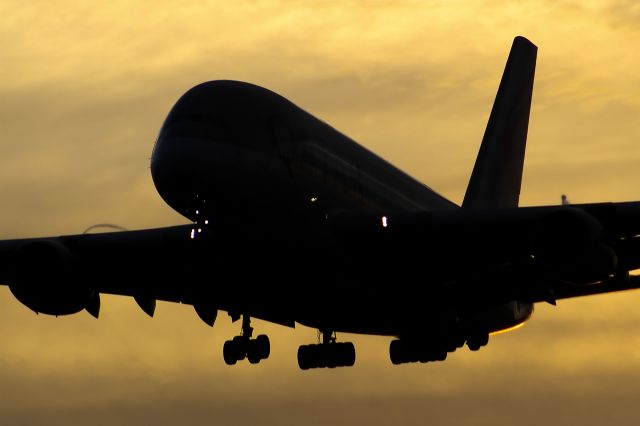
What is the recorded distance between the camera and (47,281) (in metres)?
50.9

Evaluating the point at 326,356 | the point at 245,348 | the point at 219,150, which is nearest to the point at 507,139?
the point at 326,356

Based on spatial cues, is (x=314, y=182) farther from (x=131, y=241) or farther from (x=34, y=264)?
(x=34, y=264)

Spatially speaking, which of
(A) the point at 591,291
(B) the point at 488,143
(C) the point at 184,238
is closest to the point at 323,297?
(C) the point at 184,238

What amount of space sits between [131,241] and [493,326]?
54.2 feet

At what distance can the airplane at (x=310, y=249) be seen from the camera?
43688 millimetres

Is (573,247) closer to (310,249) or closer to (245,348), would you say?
(310,249)

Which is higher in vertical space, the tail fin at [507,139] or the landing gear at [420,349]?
the tail fin at [507,139]

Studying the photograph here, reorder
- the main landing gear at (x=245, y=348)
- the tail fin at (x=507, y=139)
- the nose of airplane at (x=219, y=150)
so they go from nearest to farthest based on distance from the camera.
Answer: the nose of airplane at (x=219, y=150) < the main landing gear at (x=245, y=348) < the tail fin at (x=507, y=139)

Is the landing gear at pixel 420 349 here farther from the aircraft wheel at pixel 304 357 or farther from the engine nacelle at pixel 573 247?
the engine nacelle at pixel 573 247

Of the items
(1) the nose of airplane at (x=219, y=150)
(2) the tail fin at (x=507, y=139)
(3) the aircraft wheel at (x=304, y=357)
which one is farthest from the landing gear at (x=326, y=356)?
(2) the tail fin at (x=507, y=139)

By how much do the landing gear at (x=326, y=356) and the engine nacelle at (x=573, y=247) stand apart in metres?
12.3

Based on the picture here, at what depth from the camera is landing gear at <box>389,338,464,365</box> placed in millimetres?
55375

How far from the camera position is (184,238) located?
47969 mm

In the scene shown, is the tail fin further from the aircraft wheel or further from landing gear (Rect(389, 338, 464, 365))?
the aircraft wheel
